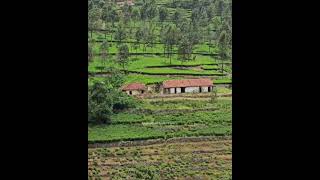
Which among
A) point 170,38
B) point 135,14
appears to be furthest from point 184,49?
point 135,14

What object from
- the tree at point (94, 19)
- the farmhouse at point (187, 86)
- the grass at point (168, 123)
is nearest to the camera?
the tree at point (94, 19)

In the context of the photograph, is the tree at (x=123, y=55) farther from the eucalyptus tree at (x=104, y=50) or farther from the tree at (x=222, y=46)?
the tree at (x=222, y=46)

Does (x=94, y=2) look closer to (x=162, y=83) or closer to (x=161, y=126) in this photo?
(x=162, y=83)

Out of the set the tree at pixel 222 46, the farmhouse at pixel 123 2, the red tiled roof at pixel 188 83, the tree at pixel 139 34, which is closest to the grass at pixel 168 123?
the red tiled roof at pixel 188 83

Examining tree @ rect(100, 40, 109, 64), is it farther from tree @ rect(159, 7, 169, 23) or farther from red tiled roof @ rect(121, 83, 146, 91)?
tree @ rect(159, 7, 169, 23)

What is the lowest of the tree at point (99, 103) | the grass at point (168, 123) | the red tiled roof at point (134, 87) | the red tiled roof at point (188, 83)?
the grass at point (168, 123)

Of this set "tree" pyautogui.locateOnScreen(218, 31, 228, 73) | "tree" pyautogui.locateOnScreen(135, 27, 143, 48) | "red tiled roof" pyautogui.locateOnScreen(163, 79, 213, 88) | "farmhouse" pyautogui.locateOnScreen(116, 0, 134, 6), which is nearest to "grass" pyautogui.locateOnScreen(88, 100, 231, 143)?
"red tiled roof" pyautogui.locateOnScreen(163, 79, 213, 88)
